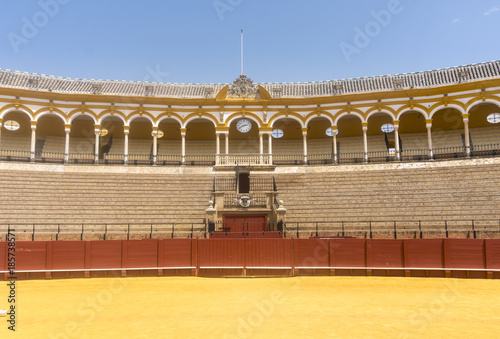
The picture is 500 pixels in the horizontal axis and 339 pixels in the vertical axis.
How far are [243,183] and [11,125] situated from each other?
16610 mm

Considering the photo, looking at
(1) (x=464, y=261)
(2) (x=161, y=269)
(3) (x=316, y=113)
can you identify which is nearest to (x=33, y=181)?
(2) (x=161, y=269)

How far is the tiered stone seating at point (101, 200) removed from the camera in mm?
19781

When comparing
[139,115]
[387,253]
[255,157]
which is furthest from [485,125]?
[139,115]

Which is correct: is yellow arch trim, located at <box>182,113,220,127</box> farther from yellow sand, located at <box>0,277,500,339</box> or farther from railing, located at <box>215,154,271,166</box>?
yellow sand, located at <box>0,277,500,339</box>

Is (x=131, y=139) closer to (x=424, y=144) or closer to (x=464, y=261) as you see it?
(x=424, y=144)

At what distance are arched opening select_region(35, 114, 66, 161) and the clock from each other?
41.0ft

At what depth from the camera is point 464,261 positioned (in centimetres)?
1490

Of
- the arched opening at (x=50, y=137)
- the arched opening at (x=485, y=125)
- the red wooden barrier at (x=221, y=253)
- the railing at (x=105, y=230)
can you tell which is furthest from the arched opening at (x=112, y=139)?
the arched opening at (x=485, y=125)

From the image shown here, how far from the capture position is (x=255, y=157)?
2711 cm

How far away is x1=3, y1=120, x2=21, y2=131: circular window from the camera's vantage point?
27177mm

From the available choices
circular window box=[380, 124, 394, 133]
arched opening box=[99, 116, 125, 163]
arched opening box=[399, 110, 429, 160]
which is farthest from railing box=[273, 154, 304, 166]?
arched opening box=[99, 116, 125, 163]

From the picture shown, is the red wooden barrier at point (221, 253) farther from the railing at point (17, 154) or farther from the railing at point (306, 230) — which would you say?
the railing at point (17, 154)

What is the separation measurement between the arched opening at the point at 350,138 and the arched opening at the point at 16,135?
22.0 meters

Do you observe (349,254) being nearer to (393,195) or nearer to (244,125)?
(393,195)
